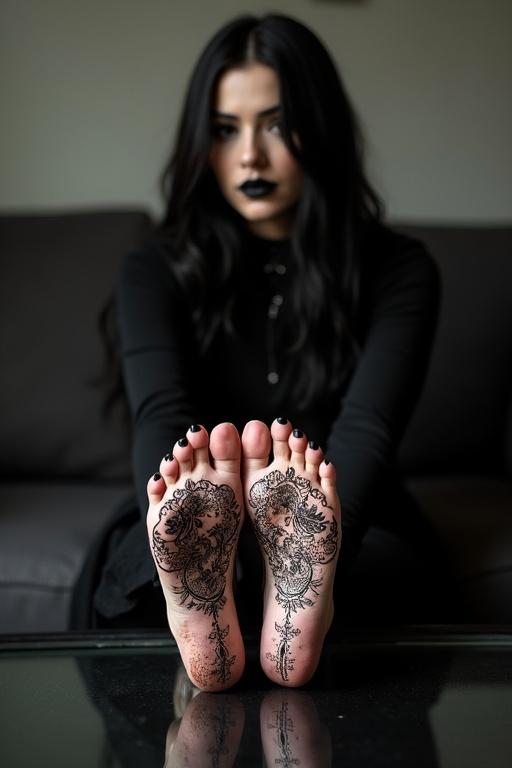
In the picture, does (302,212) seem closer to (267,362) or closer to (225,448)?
(267,362)

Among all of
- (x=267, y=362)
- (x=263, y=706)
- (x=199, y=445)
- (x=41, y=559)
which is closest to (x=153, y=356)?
(x=267, y=362)

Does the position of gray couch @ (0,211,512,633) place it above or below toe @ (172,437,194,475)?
below

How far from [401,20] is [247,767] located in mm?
1667

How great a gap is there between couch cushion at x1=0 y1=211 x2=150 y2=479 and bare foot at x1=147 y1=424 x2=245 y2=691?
0.81 m

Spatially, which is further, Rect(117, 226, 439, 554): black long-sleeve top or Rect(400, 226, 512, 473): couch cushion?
Rect(400, 226, 512, 473): couch cushion

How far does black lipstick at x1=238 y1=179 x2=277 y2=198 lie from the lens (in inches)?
44.2

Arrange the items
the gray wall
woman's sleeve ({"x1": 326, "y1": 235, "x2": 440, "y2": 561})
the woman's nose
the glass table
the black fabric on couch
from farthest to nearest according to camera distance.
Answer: the gray wall < the black fabric on couch < the woman's nose < woman's sleeve ({"x1": 326, "y1": 235, "x2": 440, "y2": 561}) < the glass table

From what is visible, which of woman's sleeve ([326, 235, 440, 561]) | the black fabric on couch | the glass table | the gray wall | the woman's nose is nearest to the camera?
the glass table

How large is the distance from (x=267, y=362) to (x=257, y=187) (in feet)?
0.79

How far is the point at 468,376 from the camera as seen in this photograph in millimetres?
1562

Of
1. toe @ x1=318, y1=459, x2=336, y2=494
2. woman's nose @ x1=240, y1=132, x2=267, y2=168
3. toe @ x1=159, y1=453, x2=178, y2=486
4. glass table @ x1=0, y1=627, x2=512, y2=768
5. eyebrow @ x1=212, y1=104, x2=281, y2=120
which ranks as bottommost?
glass table @ x1=0, y1=627, x2=512, y2=768

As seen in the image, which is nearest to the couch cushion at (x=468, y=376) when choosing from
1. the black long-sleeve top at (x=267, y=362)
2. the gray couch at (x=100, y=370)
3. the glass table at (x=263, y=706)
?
the gray couch at (x=100, y=370)

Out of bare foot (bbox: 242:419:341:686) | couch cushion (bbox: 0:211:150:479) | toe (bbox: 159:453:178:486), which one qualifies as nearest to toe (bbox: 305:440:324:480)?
bare foot (bbox: 242:419:341:686)

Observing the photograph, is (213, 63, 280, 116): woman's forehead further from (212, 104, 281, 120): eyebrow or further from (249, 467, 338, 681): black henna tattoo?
(249, 467, 338, 681): black henna tattoo
